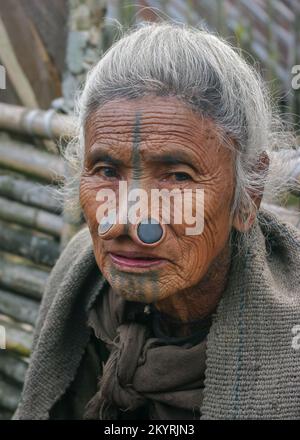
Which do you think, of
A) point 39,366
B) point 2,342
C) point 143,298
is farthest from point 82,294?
point 2,342

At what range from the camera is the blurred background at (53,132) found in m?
3.95

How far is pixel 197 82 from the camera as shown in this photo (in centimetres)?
209

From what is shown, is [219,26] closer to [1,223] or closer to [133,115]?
[1,223]

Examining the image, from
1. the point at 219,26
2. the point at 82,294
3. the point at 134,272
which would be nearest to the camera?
the point at 134,272

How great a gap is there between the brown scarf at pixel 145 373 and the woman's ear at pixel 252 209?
33cm

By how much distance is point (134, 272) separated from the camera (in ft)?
6.79

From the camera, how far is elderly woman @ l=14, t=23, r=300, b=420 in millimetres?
2068

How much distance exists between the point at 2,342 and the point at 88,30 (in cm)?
172

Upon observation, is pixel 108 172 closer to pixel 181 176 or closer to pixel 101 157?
pixel 101 157

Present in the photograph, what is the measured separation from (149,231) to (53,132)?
202 centimetres

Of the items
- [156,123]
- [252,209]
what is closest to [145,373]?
[252,209]

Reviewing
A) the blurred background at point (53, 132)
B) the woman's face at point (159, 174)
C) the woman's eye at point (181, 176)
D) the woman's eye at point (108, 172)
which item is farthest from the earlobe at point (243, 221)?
the blurred background at point (53, 132)

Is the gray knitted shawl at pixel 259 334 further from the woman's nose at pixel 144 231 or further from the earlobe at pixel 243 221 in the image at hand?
the woman's nose at pixel 144 231

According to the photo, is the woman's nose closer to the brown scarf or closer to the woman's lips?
the woman's lips
